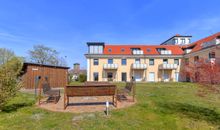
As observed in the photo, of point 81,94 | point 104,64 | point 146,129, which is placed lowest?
point 146,129

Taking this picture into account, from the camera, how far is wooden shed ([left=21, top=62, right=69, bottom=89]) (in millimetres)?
16938

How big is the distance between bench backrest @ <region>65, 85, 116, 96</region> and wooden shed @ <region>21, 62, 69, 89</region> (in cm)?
1038

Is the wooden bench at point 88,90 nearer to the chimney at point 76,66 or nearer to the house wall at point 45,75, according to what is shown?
the house wall at point 45,75

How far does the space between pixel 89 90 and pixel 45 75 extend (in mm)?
13148

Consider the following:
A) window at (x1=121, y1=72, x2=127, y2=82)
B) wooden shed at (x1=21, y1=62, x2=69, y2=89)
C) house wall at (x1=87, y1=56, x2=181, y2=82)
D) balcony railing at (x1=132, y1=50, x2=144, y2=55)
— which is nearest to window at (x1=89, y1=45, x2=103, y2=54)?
house wall at (x1=87, y1=56, x2=181, y2=82)

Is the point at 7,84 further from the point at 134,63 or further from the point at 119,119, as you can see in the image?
the point at 134,63

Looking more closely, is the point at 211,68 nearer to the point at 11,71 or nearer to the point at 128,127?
the point at 128,127

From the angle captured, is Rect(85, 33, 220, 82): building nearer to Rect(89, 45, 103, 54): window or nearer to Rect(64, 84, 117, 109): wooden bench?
Rect(89, 45, 103, 54): window

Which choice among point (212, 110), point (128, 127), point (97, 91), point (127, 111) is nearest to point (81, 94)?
point (97, 91)

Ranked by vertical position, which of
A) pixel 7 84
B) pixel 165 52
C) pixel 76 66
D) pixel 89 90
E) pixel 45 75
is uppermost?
pixel 165 52

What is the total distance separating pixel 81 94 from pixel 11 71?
3.09m

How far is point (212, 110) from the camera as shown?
6844mm

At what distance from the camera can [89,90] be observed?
6.66 metres

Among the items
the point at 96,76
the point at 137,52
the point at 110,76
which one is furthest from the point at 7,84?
the point at 137,52
